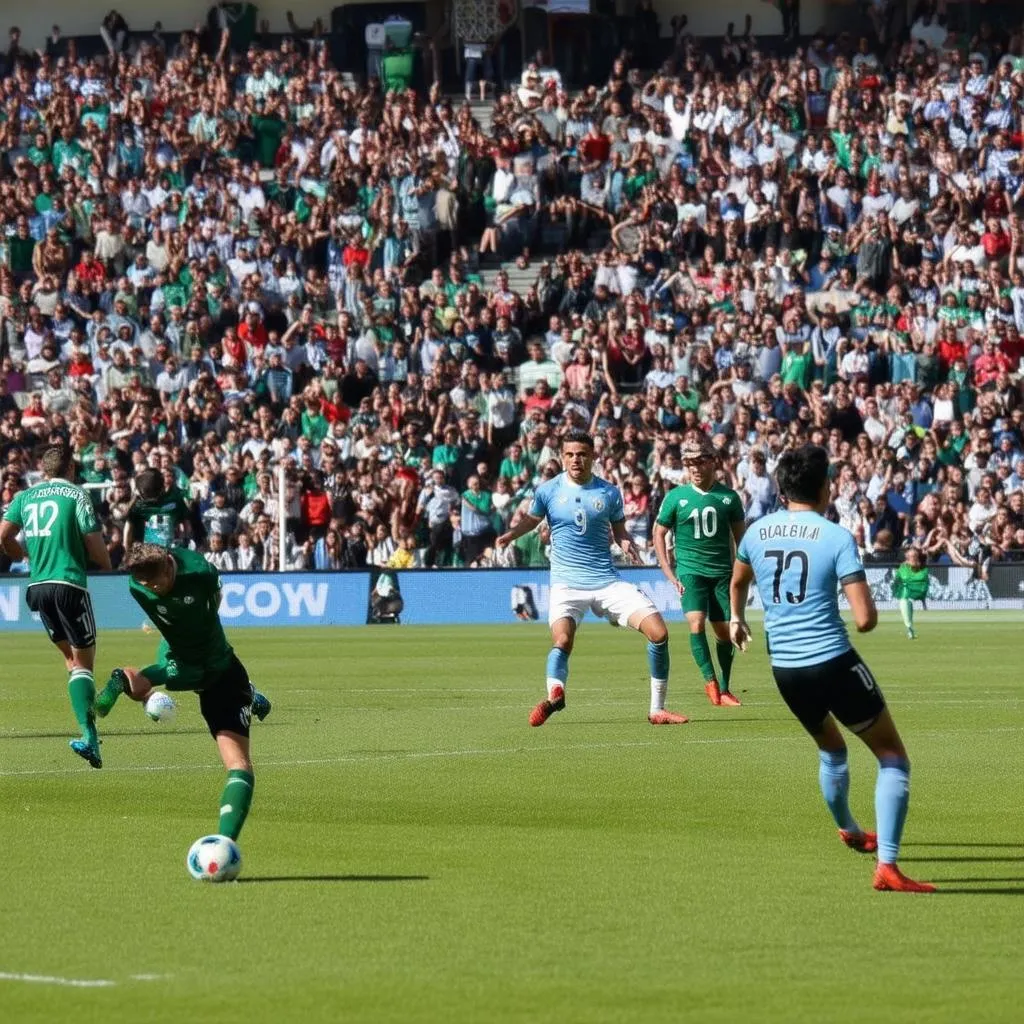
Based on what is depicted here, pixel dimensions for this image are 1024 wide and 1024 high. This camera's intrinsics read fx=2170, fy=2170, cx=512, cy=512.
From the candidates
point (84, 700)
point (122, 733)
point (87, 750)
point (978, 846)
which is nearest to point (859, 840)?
point (978, 846)

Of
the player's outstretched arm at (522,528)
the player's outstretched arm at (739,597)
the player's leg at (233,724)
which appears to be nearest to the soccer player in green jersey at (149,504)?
the player's outstretched arm at (522,528)

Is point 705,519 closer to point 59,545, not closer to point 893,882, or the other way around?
point 59,545

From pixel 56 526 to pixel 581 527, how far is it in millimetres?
4270

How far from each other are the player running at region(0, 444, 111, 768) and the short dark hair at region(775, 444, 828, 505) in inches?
268

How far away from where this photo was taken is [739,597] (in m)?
10.4

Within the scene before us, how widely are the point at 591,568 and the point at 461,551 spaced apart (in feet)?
62.6

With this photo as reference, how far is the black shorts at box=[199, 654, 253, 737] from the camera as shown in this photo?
9875mm

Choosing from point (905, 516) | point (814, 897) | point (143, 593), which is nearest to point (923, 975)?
point (814, 897)

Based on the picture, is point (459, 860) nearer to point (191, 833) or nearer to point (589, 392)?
point (191, 833)

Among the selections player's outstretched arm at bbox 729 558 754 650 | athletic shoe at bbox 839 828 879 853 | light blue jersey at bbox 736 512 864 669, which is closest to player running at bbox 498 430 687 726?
player's outstretched arm at bbox 729 558 754 650

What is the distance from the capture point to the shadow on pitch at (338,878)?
31.3 ft

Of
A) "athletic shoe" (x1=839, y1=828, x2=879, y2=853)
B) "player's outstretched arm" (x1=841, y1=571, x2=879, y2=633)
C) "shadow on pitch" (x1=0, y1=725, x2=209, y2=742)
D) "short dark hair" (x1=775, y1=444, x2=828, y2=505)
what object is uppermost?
"short dark hair" (x1=775, y1=444, x2=828, y2=505)

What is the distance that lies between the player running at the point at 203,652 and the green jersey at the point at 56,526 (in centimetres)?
515

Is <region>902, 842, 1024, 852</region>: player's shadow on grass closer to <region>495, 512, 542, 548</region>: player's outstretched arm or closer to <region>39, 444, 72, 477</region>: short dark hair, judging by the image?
<region>495, 512, 542, 548</region>: player's outstretched arm
